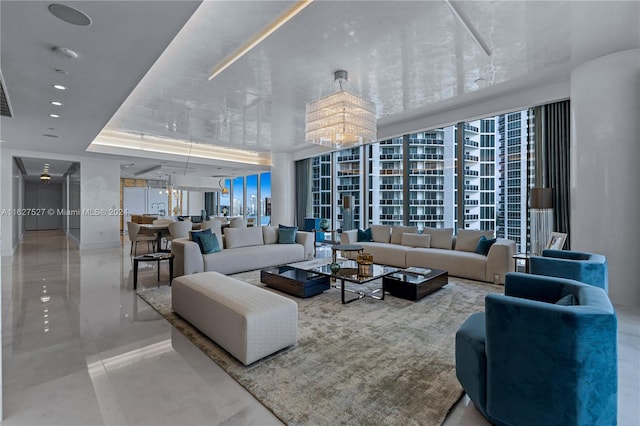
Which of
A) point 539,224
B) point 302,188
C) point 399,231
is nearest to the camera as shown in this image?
point 539,224

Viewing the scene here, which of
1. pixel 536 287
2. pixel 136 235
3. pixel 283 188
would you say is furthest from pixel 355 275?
pixel 283 188

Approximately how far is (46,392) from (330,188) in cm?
→ 797

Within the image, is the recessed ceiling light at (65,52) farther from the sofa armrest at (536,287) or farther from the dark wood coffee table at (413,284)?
the sofa armrest at (536,287)

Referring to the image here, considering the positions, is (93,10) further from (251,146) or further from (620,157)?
(251,146)

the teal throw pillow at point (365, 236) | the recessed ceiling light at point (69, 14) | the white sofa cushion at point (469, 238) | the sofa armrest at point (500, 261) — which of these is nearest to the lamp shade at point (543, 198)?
the sofa armrest at point (500, 261)

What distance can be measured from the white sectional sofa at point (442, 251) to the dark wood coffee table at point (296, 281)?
6.78ft

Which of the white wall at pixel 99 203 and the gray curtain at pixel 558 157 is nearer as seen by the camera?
the gray curtain at pixel 558 157

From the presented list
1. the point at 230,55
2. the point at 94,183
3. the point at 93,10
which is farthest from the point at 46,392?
the point at 94,183

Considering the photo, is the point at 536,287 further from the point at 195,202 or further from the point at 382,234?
the point at 195,202

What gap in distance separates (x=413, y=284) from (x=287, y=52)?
3338 mm

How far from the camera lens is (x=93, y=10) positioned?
2.33m

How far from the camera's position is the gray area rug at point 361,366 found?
197cm

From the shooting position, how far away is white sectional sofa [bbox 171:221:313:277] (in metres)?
5.12

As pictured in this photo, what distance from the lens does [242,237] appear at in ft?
20.5
